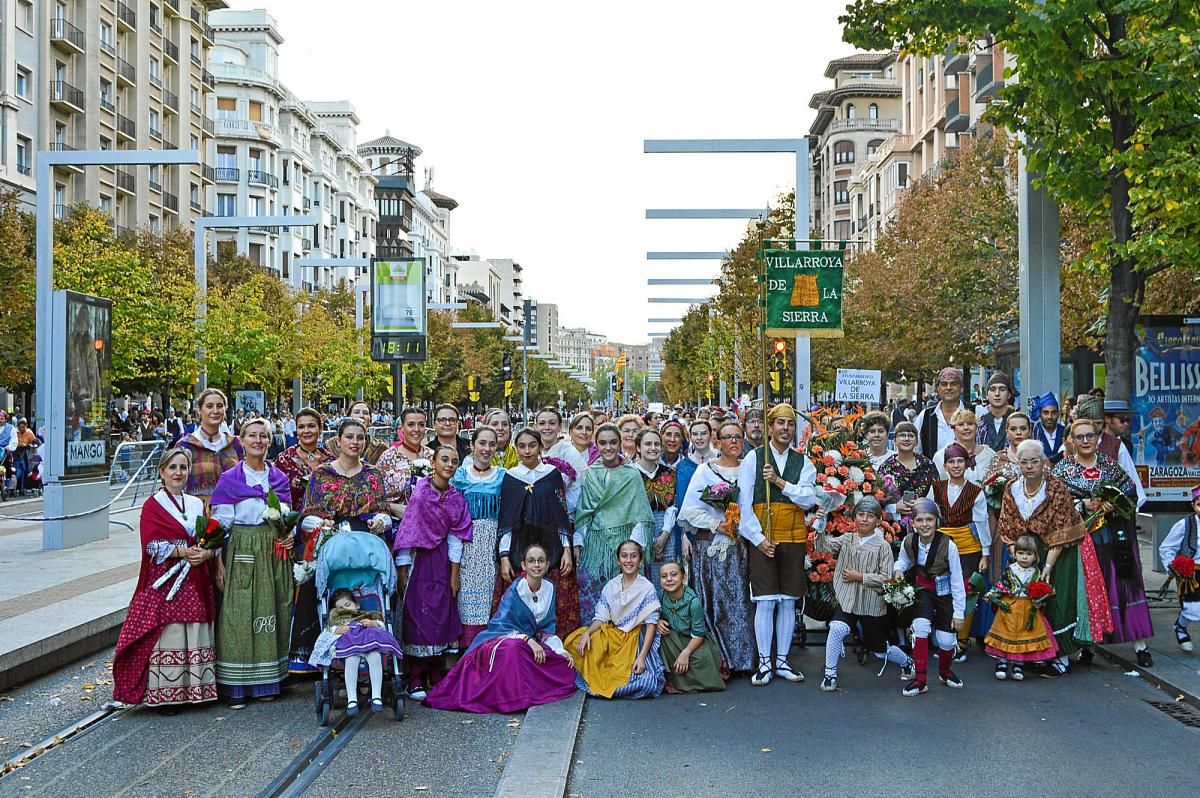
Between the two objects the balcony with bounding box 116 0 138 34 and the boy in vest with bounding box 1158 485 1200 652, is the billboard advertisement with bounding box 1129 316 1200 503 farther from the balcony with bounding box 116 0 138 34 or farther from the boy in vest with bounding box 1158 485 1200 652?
the balcony with bounding box 116 0 138 34

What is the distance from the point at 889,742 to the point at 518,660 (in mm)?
2510

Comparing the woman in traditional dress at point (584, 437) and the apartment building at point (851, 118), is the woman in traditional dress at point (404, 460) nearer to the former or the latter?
the woman in traditional dress at point (584, 437)

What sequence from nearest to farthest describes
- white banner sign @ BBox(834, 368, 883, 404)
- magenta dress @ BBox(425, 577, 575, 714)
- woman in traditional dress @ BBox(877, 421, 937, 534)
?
magenta dress @ BBox(425, 577, 575, 714)
woman in traditional dress @ BBox(877, 421, 937, 534)
white banner sign @ BBox(834, 368, 883, 404)

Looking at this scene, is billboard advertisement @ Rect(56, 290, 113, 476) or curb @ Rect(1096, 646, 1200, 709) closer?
curb @ Rect(1096, 646, 1200, 709)

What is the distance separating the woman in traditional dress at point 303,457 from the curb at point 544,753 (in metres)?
2.47

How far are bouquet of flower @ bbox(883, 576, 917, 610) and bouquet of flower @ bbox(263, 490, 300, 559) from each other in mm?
4174

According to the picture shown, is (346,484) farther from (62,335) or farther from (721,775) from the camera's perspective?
(62,335)

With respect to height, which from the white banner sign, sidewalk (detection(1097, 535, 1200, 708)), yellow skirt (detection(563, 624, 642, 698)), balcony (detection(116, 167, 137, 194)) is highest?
balcony (detection(116, 167, 137, 194))

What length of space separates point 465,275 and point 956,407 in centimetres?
14637

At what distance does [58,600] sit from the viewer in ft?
Result: 36.0

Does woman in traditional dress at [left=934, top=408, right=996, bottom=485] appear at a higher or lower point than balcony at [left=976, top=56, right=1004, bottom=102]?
lower

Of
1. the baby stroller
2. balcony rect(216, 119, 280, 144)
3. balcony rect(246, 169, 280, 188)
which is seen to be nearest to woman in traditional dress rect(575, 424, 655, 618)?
the baby stroller

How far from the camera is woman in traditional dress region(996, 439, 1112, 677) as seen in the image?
8.95 metres

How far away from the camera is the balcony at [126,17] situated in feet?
163
